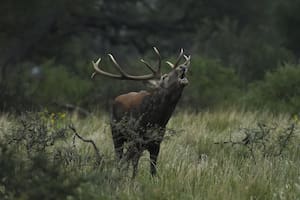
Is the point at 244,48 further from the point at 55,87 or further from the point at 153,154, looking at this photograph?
the point at 153,154

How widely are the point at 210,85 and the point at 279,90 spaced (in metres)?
2.88

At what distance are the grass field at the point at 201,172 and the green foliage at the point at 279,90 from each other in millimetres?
4443

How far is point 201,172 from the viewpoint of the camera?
689 cm

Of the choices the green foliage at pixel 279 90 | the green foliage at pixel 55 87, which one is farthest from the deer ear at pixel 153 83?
the green foliage at pixel 55 87

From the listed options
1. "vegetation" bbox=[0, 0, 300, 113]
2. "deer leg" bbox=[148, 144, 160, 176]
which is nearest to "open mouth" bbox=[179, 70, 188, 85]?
"deer leg" bbox=[148, 144, 160, 176]

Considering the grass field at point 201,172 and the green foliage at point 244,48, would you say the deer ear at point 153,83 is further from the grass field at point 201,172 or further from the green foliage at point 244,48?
the green foliage at point 244,48

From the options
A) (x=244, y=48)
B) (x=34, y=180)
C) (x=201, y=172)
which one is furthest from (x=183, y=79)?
(x=244, y=48)

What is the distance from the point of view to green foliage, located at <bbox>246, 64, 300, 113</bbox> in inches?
556

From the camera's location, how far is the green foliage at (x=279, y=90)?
1413 centimetres

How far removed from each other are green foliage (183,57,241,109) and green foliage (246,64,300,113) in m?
0.69

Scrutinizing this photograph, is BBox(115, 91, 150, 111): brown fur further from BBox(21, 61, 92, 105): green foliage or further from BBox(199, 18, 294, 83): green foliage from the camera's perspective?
BBox(199, 18, 294, 83): green foliage

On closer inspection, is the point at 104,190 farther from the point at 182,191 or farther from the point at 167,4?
the point at 167,4

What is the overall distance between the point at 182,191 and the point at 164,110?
96 cm

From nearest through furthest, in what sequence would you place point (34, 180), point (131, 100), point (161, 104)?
point (34, 180), point (161, 104), point (131, 100)
